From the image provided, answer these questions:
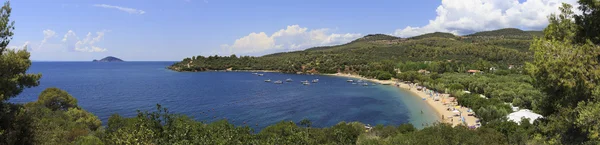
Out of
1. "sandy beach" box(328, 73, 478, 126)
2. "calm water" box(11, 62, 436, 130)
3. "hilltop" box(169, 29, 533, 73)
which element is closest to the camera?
"sandy beach" box(328, 73, 478, 126)

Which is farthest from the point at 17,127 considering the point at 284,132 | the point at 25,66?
the point at 284,132

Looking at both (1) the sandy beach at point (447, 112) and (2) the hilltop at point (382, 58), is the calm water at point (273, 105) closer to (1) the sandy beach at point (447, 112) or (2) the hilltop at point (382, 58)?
(1) the sandy beach at point (447, 112)

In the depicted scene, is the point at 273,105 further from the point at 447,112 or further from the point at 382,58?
the point at 382,58

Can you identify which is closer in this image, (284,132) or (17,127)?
(17,127)

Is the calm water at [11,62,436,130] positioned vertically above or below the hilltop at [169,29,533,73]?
below

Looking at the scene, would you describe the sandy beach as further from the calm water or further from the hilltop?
the hilltop

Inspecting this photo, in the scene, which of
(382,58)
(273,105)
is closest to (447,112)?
(273,105)

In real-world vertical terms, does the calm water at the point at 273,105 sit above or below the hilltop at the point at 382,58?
below

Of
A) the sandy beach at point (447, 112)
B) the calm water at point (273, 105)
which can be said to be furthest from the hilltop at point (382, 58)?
the sandy beach at point (447, 112)

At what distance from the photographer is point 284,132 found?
32.3 meters

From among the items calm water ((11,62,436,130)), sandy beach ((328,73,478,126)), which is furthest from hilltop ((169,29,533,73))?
sandy beach ((328,73,478,126))

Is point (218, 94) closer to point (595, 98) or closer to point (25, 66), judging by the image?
point (25, 66)

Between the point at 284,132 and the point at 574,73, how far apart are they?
2630 centimetres

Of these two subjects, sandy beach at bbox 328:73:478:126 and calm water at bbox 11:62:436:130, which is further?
calm water at bbox 11:62:436:130
